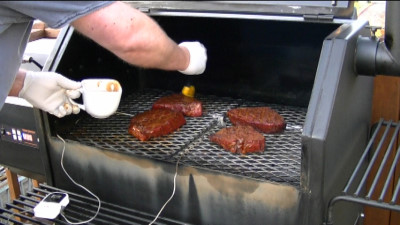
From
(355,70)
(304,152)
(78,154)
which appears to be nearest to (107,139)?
(78,154)

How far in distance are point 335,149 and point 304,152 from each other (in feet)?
0.47

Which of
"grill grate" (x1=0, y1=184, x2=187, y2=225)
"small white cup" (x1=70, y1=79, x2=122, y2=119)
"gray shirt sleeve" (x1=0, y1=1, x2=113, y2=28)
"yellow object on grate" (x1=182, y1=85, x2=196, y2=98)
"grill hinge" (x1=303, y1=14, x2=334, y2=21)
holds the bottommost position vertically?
"grill grate" (x1=0, y1=184, x2=187, y2=225)

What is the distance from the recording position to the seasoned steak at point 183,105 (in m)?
1.95

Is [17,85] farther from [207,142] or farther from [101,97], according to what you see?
[207,142]

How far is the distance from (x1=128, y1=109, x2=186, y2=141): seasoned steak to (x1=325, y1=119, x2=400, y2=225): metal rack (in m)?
0.77

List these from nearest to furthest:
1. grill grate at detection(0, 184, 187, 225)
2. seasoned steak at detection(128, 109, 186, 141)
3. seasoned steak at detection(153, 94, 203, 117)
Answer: grill grate at detection(0, 184, 187, 225), seasoned steak at detection(128, 109, 186, 141), seasoned steak at detection(153, 94, 203, 117)

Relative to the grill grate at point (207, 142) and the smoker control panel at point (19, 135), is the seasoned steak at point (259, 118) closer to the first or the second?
the grill grate at point (207, 142)

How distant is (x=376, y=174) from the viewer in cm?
143

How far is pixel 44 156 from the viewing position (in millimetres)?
1762

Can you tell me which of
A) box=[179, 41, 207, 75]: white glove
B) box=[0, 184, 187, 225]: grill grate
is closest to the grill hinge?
box=[179, 41, 207, 75]: white glove

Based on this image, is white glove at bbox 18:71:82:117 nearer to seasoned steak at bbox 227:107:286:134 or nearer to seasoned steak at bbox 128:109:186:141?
seasoned steak at bbox 128:109:186:141

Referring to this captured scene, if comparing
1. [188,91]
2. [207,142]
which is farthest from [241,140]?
[188,91]

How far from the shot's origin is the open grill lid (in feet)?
4.51

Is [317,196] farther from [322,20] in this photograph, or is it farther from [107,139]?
[107,139]
